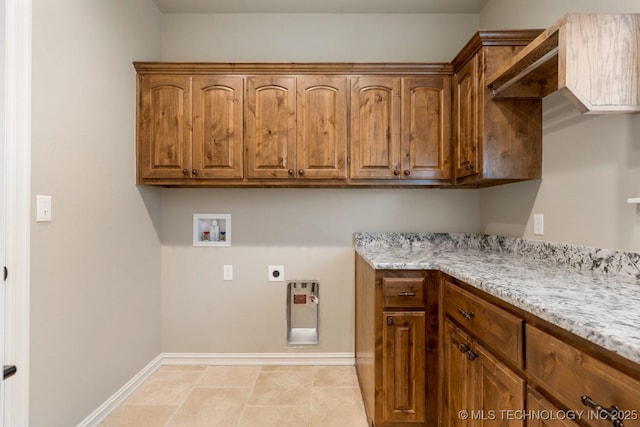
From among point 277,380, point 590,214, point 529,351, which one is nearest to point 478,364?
point 529,351

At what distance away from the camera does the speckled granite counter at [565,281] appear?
0.78m

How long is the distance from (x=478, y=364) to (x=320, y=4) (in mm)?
2629

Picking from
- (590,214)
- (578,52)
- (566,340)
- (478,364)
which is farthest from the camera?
(590,214)

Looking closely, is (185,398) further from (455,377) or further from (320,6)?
(320,6)

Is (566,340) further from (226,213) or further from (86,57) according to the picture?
(86,57)

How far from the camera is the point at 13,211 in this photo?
Result: 1380mm

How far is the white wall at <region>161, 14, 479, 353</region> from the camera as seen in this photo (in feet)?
8.54

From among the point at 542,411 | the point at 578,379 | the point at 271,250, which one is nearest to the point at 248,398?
the point at 271,250

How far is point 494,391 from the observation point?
3.87ft

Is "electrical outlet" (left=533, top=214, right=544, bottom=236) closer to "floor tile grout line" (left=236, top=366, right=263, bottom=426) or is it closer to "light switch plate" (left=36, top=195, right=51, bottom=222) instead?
"floor tile grout line" (left=236, top=366, right=263, bottom=426)

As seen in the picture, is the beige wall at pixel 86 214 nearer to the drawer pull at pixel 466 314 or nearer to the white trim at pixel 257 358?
the white trim at pixel 257 358

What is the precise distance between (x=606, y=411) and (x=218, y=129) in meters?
2.31

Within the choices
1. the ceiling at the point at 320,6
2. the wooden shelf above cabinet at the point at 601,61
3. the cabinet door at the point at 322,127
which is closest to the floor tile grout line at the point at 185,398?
the cabinet door at the point at 322,127

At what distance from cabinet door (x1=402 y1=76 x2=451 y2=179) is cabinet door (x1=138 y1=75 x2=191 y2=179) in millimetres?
1549
